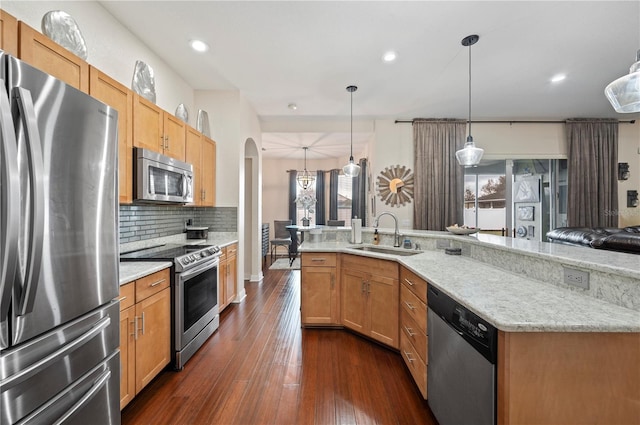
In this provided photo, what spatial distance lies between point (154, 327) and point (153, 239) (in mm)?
1307

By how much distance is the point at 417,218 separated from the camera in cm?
473

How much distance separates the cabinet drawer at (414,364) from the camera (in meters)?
1.75

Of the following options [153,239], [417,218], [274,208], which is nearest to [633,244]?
[417,218]

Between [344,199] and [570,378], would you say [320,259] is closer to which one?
[570,378]

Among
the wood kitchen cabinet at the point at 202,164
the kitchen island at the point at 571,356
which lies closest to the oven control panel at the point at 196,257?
the wood kitchen cabinet at the point at 202,164

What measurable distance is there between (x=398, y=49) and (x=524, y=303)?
2638mm

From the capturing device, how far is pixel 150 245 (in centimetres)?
287

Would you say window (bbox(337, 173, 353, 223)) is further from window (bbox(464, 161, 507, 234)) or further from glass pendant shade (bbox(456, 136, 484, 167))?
glass pendant shade (bbox(456, 136, 484, 167))

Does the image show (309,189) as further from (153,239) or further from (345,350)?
(345,350)

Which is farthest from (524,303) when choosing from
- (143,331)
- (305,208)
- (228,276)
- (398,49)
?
(305,208)

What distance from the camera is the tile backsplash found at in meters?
2.60

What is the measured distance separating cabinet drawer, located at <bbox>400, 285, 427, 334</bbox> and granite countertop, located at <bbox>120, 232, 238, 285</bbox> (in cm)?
193

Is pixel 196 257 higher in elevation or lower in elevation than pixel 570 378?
higher

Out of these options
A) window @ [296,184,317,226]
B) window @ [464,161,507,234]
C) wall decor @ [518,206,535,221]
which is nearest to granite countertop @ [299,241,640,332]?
window @ [464,161,507,234]
